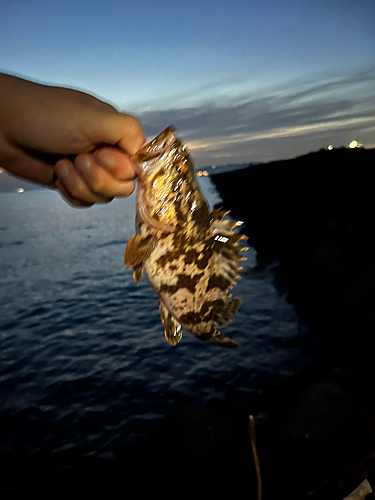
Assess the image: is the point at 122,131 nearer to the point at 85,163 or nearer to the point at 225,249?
the point at 85,163

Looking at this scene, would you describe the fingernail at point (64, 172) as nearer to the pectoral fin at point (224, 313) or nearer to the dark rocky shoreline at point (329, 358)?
the pectoral fin at point (224, 313)

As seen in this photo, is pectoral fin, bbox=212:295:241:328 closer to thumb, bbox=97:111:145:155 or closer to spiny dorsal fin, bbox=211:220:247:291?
spiny dorsal fin, bbox=211:220:247:291

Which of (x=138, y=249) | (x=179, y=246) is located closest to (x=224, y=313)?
(x=179, y=246)

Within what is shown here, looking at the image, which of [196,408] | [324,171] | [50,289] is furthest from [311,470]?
[324,171]

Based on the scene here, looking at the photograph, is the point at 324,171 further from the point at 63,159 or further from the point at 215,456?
the point at 63,159

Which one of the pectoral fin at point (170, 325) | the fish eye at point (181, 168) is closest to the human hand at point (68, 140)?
the fish eye at point (181, 168)

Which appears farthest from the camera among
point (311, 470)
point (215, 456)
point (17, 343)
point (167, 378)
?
point (17, 343)

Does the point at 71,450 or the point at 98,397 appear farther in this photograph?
the point at 98,397
